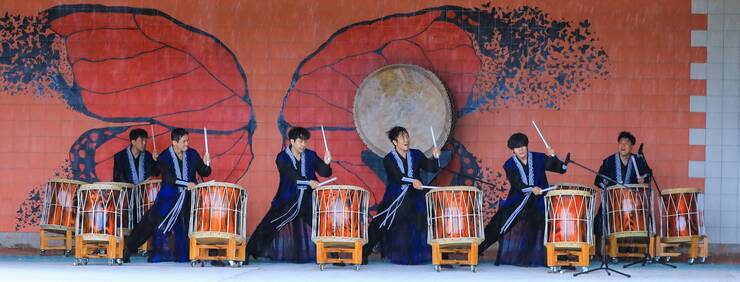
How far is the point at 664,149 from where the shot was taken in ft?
32.5

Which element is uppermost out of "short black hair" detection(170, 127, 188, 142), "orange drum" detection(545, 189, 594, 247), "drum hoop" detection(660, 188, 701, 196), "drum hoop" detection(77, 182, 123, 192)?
"short black hair" detection(170, 127, 188, 142)

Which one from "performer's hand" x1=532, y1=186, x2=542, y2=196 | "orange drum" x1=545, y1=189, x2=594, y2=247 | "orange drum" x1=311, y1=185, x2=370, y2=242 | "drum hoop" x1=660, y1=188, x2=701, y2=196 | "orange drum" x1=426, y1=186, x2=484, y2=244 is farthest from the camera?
"drum hoop" x1=660, y1=188, x2=701, y2=196

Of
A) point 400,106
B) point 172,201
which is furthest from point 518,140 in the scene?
point 172,201

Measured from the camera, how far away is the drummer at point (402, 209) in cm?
923

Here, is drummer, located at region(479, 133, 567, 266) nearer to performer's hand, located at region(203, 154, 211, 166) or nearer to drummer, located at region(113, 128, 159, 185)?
performer's hand, located at region(203, 154, 211, 166)

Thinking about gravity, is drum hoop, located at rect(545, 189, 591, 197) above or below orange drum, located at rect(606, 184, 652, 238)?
above

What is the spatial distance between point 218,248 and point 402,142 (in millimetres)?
1531

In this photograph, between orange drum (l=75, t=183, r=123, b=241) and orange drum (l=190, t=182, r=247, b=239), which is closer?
orange drum (l=190, t=182, r=247, b=239)

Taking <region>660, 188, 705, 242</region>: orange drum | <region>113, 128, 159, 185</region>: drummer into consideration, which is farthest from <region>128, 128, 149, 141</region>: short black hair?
<region>660, 188, 705, 242</region>: orange drum

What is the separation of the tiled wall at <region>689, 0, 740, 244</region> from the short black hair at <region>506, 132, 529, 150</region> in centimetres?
161

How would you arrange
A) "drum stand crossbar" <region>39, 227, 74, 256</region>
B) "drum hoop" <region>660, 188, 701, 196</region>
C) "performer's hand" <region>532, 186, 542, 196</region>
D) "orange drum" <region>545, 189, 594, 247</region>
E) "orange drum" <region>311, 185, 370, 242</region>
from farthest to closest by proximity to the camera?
1. "drum stand crossbar" <region>39, 227, 74, 256</region>
2. "drum hoop" <region>660, 188, 701, 196</region>
3. "performer's hand" <region>532, 186, 542, 196</region>
4. "orange drum" <region>311, 185, 370, 242</region>
5. "orange drum" <region>545, 189, 594, 247</region>

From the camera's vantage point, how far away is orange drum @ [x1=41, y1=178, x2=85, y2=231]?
9.68m

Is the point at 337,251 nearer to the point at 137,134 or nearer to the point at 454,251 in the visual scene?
the point at 454,251

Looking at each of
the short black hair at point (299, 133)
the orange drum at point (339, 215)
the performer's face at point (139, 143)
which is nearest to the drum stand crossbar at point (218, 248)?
the orange drum at point (339, 215)
